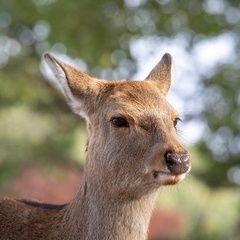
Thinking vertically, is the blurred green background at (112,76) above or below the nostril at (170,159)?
above

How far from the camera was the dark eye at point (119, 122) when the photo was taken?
22.6ft

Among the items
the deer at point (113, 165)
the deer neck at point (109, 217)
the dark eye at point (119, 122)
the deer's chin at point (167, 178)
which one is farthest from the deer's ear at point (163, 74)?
the deer's chin at point (167, 178)

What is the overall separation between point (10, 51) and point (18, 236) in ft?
44.3

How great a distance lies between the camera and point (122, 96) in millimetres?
7090

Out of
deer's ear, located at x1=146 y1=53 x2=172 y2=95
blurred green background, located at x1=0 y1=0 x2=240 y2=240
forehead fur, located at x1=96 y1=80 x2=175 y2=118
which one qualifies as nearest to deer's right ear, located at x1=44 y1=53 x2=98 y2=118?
forehead fur, located at x1=96 y1=80 x2=175 y2=118

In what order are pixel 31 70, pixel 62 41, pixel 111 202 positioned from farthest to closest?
pixel 31 70, pixel 62 41, pixel 111 202

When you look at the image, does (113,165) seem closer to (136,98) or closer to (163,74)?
(136,98)

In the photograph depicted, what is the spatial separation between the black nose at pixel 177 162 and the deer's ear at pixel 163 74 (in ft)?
3.77

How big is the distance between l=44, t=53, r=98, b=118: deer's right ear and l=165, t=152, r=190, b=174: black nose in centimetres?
103

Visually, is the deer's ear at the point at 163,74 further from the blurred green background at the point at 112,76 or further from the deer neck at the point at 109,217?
the blurred green background at the point at 112,76

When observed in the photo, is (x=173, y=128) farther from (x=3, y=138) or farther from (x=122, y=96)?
(x=3, y=138)

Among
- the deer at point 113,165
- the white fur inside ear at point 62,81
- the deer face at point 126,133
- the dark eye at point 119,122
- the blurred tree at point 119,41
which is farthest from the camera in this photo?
the blurred tree at point 119,41

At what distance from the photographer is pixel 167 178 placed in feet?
21.4

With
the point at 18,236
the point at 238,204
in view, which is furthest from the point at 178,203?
the point at 18,236
